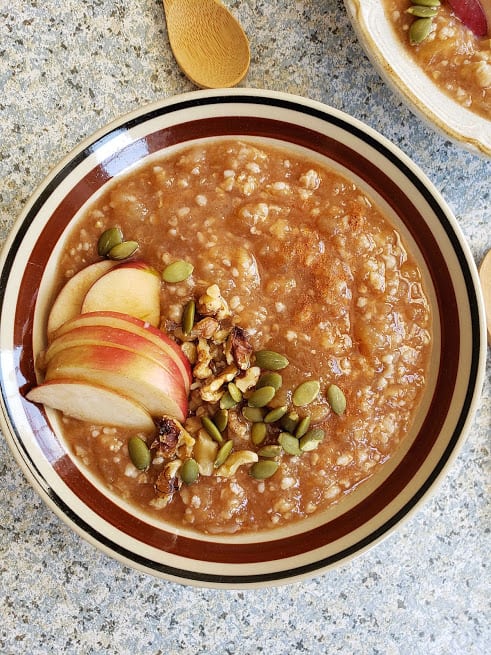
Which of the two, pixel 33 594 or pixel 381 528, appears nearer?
pixel 381 528

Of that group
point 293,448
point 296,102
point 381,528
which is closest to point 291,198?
point 296,102

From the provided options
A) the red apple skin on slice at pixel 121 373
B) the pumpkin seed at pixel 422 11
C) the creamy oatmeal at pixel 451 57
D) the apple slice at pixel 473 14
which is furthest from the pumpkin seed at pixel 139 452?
the apple slice at pixel 473 14

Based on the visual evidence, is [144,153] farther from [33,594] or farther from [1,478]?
[33,594]

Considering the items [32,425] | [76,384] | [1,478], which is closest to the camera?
[76,384]

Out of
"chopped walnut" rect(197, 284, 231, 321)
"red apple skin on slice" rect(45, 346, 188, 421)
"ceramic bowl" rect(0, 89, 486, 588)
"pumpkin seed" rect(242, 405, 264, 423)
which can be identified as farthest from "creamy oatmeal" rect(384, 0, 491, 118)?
"red apple skin on slice" rect(45, 346, 188, 421)

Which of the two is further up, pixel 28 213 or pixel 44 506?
pixel 28 213

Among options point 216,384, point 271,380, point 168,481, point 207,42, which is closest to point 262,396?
point 271,380
